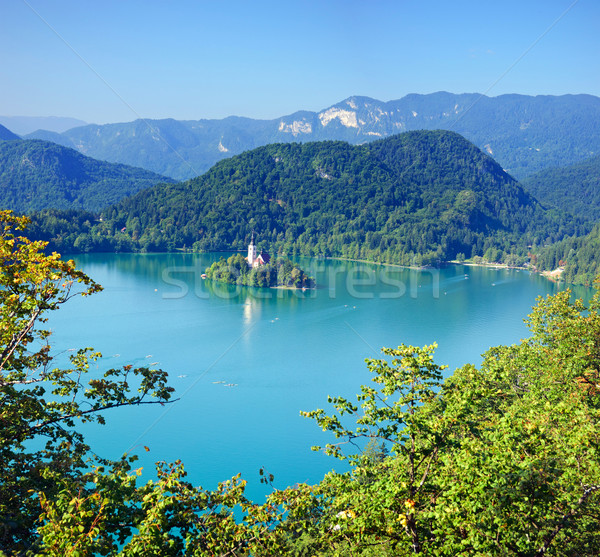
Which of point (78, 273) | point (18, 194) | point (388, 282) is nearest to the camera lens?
point (78, 273)

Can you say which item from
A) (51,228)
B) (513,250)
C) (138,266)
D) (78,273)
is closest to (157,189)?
(51,228)

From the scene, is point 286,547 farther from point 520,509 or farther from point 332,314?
point 332,314

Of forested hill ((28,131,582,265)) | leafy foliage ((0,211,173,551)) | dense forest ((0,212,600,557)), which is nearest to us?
dense forest ((0,212,600,557))

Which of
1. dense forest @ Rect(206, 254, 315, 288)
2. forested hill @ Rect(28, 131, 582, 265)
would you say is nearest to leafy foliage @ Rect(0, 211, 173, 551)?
dense forest @ Rect(206, 254, 315, 288)

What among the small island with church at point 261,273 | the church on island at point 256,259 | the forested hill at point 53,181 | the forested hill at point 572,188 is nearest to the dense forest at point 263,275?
the small island with church at point 261,273

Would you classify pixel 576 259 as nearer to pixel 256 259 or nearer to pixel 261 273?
pixel 256 259

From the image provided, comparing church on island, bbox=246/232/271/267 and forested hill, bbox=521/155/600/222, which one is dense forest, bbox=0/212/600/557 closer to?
church on island, bbox=246/232/271/267

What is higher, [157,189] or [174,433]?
[157,189]
